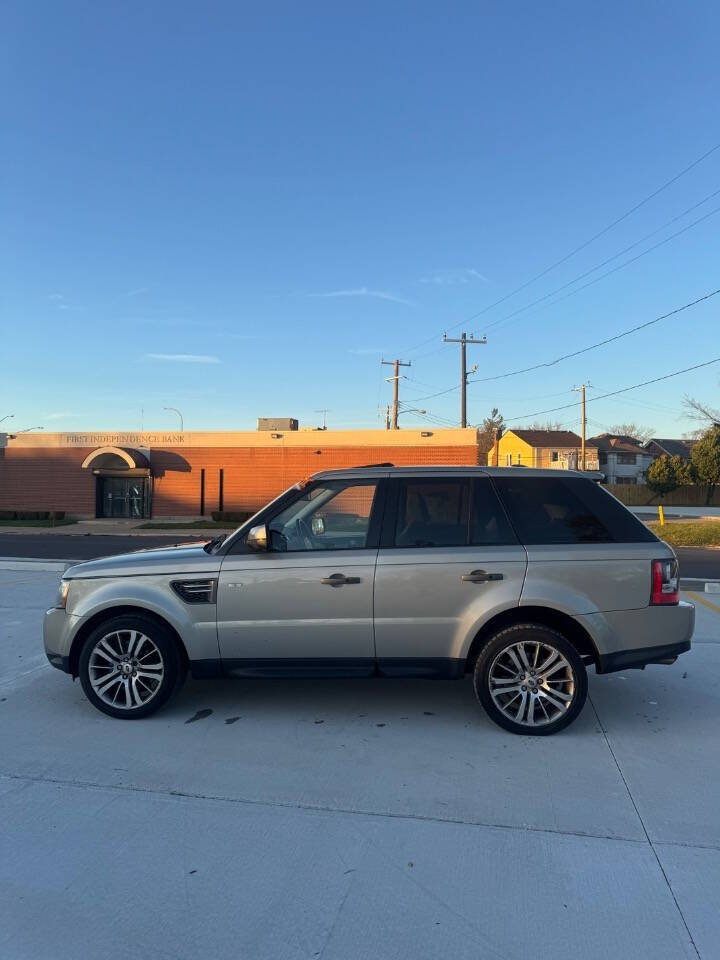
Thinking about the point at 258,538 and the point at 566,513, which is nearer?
the point at 258,538

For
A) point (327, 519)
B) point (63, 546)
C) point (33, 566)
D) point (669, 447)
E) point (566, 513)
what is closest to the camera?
point (566, 513)

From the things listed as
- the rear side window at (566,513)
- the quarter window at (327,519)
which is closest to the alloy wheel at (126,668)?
the quarter window at (327,519)

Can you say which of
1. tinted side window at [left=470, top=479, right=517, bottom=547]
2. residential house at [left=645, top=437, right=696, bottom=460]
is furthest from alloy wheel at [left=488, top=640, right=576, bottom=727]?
residential house at [left=645, top=437, right=696, bottom=460]

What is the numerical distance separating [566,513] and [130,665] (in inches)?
126

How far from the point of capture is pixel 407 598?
175 inches

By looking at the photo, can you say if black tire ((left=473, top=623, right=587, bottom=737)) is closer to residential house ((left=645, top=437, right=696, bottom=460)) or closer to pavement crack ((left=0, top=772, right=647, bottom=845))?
pavement crack ((left=0, top=772, right=647, bottom=845))

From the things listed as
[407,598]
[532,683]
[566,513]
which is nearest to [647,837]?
[532,683]

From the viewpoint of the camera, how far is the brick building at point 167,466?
3566 centimetres

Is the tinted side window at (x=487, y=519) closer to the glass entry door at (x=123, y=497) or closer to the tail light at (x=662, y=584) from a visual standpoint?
the tail light at (x=662, y=584)

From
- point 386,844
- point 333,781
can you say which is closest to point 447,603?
point 333,781

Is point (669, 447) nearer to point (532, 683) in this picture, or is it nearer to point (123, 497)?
point (123, 497)

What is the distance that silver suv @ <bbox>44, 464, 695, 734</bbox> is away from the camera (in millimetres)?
4410

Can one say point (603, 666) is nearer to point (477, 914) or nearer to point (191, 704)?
point (477, 914)

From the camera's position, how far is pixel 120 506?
37.6 metres
